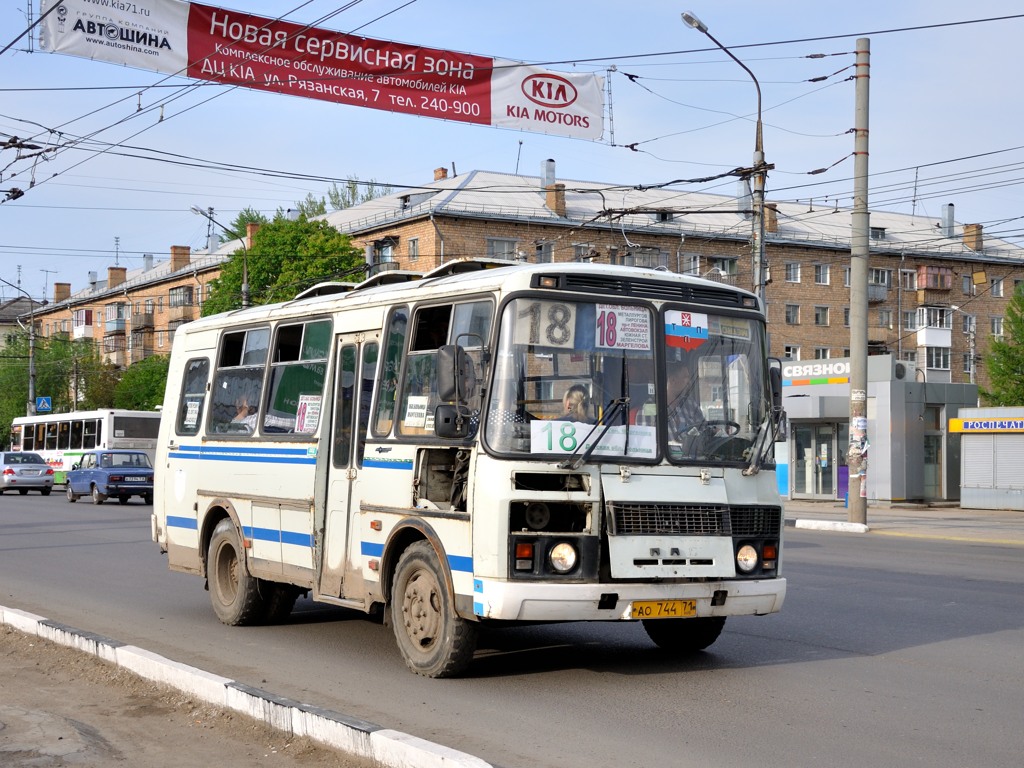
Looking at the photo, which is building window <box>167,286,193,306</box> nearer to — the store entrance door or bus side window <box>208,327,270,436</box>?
the store entrance door

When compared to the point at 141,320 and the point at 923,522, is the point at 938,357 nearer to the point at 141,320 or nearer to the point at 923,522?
the point at 923,522

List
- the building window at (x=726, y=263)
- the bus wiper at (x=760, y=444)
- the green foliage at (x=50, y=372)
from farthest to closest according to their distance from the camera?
the green foliage at (x=50, y=372) → the building window at (x=726, y=263) → the bus wiper at (x=760, y=444)

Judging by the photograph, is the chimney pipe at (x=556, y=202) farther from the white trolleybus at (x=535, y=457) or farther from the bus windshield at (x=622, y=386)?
the bus windshield at (x=622, y=386)

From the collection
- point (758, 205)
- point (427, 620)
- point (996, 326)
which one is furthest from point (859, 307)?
point (996, 326)

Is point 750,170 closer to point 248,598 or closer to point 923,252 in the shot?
point 248,598

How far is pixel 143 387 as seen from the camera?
Result: 241 ft

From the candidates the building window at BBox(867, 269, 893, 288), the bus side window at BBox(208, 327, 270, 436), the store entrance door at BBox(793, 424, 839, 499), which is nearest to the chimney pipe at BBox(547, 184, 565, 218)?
the building window at BBox(867, 269, 893, 288)

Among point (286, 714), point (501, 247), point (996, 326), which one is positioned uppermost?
point (501, 247)

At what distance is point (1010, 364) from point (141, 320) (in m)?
64.2

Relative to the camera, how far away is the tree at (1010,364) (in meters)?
49.9

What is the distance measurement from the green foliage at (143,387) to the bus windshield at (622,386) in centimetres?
6640

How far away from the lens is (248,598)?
11133mm

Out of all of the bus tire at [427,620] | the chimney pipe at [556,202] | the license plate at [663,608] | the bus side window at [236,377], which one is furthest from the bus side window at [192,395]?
the chimney pipe at [556,202]

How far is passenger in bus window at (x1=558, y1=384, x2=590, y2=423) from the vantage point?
814 centimetres
